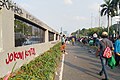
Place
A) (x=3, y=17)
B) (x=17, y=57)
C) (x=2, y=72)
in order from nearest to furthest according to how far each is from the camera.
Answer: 1. (x=2, y=72)
2. (x=3, y=17)
3. (x=17, y=57)

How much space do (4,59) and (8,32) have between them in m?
1.22

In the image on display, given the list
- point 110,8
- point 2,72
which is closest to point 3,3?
point 2,72

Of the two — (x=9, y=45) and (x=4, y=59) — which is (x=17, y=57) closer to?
(x=9, y=45)

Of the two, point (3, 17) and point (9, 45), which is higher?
point (3, 17)

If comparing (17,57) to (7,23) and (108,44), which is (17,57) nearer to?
(7,23)

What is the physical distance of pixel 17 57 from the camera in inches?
321

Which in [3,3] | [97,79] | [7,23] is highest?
[3,3]

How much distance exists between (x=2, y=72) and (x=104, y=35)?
13.7ft

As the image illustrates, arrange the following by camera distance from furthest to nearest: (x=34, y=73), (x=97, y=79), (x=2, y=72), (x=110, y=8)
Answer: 1. (x=110, y=8)
2. (x=97, y=79)
3. (x=34, y=73)
4. (x=2, y=72)

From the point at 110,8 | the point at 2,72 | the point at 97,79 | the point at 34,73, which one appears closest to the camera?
the point at 2,72

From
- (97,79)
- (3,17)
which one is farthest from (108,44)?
(3,17)

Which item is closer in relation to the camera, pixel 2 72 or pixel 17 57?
pixel 2 72

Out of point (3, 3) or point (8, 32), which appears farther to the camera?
point (8, 32)

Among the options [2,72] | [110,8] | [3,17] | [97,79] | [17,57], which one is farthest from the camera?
[110,8]
